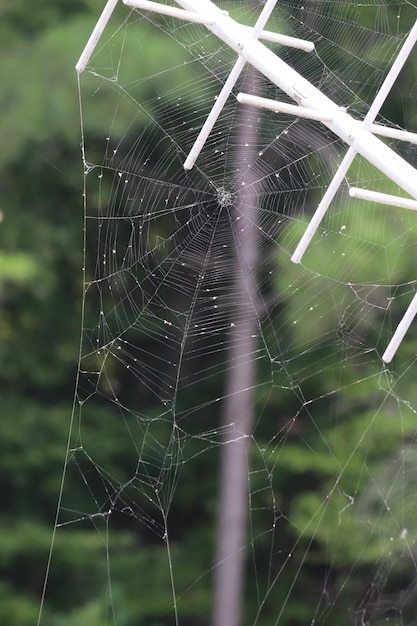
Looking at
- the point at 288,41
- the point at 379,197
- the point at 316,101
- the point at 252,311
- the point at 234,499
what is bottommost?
the point at 234,499

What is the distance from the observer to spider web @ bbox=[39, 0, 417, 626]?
4113 millimetres

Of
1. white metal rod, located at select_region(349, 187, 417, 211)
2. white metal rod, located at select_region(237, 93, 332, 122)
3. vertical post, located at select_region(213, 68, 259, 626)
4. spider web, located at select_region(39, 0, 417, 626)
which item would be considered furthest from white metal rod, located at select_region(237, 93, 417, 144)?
vertical post, located at select_region(213, 68, 259, 626)

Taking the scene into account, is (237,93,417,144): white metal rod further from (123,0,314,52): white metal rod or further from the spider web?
the spider web

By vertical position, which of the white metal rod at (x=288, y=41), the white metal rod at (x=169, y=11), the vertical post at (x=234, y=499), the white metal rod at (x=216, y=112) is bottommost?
the vertical post at (x=234, y=499)

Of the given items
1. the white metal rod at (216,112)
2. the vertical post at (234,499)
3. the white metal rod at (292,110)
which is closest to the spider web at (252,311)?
the vertical post at (234,499)

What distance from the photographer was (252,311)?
5770 mm

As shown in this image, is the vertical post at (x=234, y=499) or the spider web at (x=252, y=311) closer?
the spider web at (x=252, y=311)

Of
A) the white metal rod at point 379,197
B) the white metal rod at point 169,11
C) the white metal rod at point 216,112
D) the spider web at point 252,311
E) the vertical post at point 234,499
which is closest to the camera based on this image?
the white metal rod at point 379,197

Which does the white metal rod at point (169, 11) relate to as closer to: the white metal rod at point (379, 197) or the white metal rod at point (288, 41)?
the white metal rod at point (288, 41)

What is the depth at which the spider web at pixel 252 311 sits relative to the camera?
411cm

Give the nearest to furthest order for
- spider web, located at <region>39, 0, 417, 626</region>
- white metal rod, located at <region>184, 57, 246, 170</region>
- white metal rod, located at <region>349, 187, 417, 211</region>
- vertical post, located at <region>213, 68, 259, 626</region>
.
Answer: white metal rod, located at <region>349, 187, 417, 211</region> → white metal rod, located at <region>184, 57, 246, 170</region> → spider web, located at <region>39, 0, 417, 626</region> → vertical post, located at <region>213, 68, 259, 626</region>

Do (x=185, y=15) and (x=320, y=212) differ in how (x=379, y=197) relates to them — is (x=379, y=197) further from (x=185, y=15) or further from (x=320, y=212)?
(x=185, y=15)

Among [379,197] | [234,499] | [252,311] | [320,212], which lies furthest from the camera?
[234,499]

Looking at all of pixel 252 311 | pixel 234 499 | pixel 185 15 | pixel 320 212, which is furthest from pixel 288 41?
pixel 234 499
